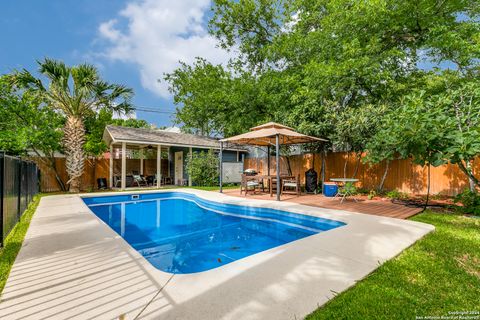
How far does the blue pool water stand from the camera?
451 centimetres

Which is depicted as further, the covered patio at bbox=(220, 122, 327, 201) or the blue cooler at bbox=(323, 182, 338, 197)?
the blue cooler at bbox=(323, 182, 338, 197)

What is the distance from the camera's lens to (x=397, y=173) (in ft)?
32.3

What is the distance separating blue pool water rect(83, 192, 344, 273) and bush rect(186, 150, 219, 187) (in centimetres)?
451

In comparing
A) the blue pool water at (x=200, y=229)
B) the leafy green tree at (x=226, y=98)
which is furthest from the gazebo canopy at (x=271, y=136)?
the leafy green tree at (x=226, y=98)

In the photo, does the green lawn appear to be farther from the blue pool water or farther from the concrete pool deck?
the blue pool water

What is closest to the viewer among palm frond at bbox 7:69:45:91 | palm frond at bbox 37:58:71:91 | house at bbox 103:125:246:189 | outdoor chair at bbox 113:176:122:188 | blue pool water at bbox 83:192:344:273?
blue pool water at bbox 83:192:344:273

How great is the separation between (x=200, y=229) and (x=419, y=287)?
492 centimetres

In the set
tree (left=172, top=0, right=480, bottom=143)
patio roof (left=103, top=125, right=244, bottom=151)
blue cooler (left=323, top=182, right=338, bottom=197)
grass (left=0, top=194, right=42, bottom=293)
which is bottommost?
grass (left=0, top=194, right=42, bottom=293)

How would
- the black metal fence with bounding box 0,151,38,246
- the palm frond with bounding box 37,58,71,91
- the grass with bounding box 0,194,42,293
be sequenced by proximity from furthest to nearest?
1. the palm frond with bounding box 37,58,71,91
2. the black metal fence with bounding box 0,151,38,246
3. the grass with bounding box 0,194,42,293

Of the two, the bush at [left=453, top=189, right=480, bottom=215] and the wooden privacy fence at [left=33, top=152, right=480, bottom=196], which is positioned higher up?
the wooden privacy fence at [left=33, top=152, right=480, bottom=196]

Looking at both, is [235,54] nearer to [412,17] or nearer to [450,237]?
[412,17]

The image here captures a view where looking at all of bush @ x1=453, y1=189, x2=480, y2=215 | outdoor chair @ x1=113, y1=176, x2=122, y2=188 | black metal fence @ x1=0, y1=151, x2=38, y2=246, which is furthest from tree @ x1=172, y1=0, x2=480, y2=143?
black metal fence @ x1=0, y1=151, x2=38, y2=246

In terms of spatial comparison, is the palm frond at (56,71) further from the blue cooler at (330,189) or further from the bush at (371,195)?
the bush at (371,195)

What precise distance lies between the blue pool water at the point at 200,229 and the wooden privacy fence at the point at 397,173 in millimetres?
4931
